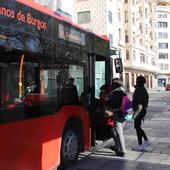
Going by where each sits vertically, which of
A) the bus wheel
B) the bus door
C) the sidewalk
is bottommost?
the sidewalk

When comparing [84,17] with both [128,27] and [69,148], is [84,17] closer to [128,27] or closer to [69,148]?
[128,27]

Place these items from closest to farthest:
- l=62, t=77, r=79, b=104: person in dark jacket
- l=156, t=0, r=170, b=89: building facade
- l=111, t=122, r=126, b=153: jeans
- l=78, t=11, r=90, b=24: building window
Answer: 1. l=62, t=77, r=79, b=104: person in dark jacket
2. l=111, t=122, r=126, b=153: jeans
3. l=78, t=11, r=90, b=24: building window
4. l=156, t=0, r=170, b=89: building facade

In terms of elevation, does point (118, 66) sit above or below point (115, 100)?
above

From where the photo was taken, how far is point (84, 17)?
188 ft

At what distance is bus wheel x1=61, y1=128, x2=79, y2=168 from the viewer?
7.43 meters

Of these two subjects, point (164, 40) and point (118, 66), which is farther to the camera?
point (164, 40)


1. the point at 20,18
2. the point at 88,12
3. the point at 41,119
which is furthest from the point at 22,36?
the point at 88,12

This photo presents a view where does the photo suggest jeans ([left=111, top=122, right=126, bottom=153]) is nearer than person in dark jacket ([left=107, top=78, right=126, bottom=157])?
No

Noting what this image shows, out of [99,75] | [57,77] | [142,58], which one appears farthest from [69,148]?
[142,58]

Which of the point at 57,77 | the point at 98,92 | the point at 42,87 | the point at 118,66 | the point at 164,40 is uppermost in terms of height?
the point at 164,40

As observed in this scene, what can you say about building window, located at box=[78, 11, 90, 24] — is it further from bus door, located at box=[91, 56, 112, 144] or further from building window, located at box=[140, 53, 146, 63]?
bus door, located at box=[91, 56, 112, 144]

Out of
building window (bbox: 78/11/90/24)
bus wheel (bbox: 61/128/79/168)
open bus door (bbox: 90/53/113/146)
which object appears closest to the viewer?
bus wheel (bbox: 61/128/79/168)

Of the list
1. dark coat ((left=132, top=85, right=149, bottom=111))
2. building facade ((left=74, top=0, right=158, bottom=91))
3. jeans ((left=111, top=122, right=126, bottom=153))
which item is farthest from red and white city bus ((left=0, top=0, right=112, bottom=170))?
building facade ((left=74, top=0, right=158, bottom=91))

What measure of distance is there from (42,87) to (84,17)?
51.8 m
